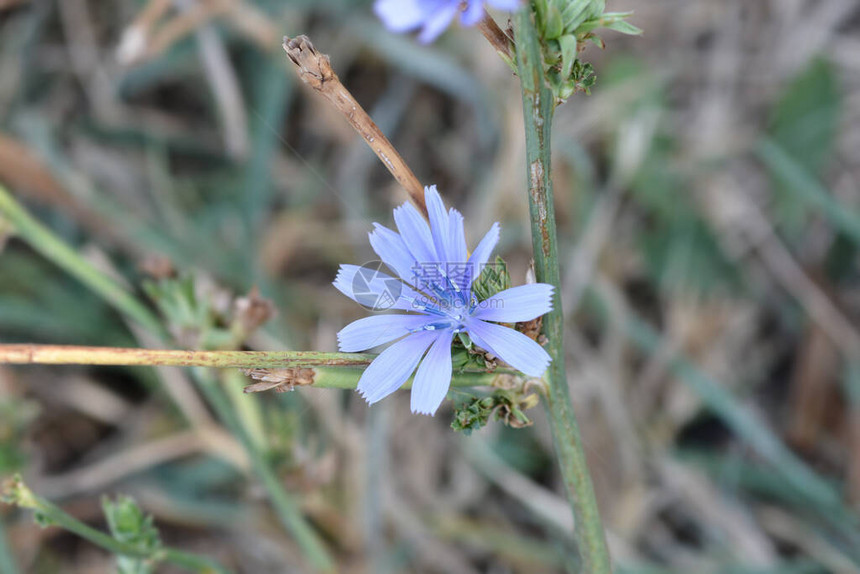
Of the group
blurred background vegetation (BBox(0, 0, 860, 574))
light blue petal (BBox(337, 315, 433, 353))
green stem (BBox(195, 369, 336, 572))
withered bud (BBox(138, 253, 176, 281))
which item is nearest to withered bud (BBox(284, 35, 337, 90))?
light blue petal (BBox(337, 315, 433, 353))

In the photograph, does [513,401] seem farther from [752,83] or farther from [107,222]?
[752,83]

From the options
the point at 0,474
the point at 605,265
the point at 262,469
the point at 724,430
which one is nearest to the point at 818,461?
the point at 724,430

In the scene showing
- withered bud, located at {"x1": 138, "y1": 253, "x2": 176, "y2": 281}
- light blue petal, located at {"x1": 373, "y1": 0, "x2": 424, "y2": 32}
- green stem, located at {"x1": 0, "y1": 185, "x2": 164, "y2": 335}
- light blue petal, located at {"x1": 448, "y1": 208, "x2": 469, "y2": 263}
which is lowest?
light blue petal, located at {"x1": 448, "y1": 208, "x2": 469, "y2": 263}

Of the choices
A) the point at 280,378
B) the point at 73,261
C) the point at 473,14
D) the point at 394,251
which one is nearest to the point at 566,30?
the point at 473,14

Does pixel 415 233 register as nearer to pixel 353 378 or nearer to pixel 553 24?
pixel 353 378

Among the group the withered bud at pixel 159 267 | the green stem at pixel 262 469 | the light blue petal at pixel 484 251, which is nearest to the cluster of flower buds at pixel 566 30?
the light blue petal at pixel 484 251

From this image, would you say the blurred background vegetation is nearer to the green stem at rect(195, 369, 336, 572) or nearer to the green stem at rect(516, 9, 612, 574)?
the green stem at rect(195, 369, 336, 572)

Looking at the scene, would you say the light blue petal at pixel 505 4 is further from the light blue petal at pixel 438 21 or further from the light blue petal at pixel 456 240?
the light blue petal at pixel 456 240
